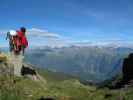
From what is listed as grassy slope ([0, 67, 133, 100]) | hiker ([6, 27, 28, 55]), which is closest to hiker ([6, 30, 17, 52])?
hiker ([6, 27, 28, 55])

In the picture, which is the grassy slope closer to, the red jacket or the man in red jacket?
the man in red jacket

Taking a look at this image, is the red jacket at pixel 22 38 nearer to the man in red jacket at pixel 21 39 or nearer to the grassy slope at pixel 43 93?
the man in red jacket at pixel 21 39

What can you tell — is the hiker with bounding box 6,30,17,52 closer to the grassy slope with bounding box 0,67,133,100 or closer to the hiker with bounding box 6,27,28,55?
the hiker with bounding box 6,27,28,55

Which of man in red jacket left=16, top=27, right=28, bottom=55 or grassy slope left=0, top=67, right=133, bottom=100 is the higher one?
man in red jacket left=16, top=27, right=28, bottom=55

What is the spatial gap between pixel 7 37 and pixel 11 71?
16009 millimetres

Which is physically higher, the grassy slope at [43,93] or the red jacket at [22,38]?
the red jacket at [22,38]

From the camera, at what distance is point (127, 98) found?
1277cm

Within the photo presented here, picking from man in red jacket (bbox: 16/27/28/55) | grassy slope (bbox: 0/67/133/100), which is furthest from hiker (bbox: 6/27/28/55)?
grassy slope (bbox: 0/67/133/100)

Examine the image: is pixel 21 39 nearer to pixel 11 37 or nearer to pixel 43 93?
pixel 11 37

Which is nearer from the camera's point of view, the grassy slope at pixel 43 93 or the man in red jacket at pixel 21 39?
the grassy slope at pixel 43 93

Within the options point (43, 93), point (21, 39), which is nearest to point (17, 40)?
point (21, 39)

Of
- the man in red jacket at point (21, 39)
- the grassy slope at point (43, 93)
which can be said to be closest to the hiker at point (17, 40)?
the man in red jacket at point (21, 39)

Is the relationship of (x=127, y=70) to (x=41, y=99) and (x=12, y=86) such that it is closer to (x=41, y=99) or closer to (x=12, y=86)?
(x=41, y=99)

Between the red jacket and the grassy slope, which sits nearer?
the grassy slope
